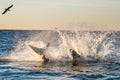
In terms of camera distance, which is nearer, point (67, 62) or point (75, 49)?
point (67, 62)

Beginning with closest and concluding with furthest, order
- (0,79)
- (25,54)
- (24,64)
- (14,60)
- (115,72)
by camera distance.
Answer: (0,79) → (115,72) → (24,64) → (14,60) → (25,54)

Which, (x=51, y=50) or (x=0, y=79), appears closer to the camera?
(x=0, y=79)

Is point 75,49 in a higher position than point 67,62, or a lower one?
higher

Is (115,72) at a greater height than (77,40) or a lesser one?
lesser

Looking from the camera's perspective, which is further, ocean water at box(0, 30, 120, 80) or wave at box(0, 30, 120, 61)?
wave at box(0, 30, 120, 61)

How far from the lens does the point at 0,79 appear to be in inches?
848

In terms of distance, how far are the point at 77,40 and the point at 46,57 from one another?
15.1 ft

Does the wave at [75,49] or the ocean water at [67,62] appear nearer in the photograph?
the ocean water at [67,62]

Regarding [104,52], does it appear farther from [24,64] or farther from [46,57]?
[24,64]

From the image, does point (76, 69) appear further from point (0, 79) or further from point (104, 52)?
point (104, 52)

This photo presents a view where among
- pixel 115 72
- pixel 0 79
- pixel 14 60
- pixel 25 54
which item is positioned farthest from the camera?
pixel 25 54

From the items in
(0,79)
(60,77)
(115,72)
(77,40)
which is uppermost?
(77,40)

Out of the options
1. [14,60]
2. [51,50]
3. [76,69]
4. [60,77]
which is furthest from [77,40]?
[60,77]

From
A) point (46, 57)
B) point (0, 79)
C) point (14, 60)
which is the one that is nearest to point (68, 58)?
point (46, 57)
